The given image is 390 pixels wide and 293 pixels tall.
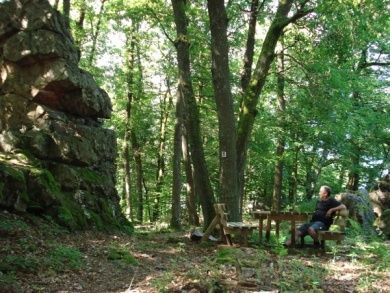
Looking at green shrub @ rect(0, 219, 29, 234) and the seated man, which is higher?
the seated man

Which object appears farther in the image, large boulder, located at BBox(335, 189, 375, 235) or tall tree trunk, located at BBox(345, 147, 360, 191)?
tall tree trunk, located at BBox(345, 147, 360, 191)

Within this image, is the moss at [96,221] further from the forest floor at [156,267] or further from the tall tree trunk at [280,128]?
the tall tree trunk at [280,128]

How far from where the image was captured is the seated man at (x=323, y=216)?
975 centimetres

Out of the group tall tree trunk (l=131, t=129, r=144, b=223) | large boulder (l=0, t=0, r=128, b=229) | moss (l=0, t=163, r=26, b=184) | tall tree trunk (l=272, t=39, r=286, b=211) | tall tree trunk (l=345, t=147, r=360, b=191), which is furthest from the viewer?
tall tree trunk (l=131, t=129, r=144, b=223)

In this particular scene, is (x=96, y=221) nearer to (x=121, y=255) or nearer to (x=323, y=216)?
(x=121, y=255)

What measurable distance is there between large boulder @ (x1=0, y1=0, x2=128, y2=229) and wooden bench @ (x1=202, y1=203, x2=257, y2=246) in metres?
3.05

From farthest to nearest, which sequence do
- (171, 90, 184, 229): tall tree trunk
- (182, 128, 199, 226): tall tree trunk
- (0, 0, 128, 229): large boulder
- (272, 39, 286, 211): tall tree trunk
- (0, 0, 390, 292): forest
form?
(182, 128, 199, 226): tall tree trunk
(272, 39, 286, 211): tall tree trunk
(171, 90, 184, 229): tall tree trunk
(0, 0, 128, 229): large boulder
(0, 0, 390, 292): forest

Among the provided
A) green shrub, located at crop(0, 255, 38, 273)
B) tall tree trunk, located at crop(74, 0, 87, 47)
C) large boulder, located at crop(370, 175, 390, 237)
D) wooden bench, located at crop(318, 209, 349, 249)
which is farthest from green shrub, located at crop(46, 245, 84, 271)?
tall tree trunk, located at crop(74, 0, 87, 47)

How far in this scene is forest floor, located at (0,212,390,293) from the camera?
5.98m

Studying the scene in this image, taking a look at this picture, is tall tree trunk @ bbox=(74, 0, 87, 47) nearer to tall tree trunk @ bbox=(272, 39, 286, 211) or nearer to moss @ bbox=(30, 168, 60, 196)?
tall tree trunk @ bbox=(272, 39, 286, 211)

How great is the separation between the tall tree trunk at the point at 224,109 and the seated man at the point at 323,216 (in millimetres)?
2004

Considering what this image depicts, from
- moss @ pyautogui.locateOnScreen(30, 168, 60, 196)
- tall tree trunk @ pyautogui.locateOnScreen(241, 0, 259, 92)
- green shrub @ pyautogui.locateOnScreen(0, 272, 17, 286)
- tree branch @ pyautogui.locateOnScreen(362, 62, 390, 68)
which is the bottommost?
green shrub @ pyautogui.locateOnScreen(0, 272, 17, 286)

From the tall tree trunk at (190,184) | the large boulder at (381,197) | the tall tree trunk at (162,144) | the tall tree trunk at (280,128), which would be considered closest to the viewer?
the large boulder at (381,197)

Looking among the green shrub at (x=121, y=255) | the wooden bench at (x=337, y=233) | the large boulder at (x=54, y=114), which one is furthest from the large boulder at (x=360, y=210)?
the green shrub at (x=121, y=255)
